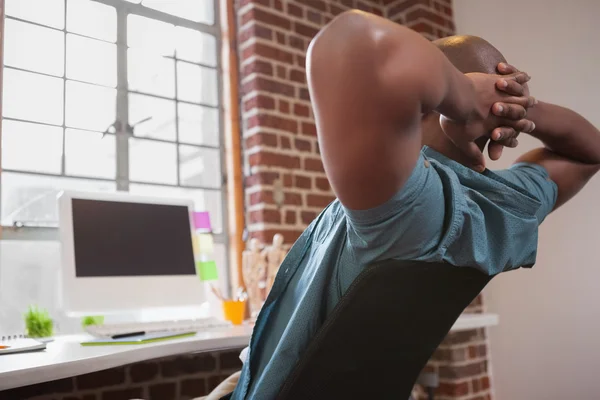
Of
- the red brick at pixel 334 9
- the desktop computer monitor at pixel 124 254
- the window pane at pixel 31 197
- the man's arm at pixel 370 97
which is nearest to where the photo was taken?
the man's arm at pixel 370 97

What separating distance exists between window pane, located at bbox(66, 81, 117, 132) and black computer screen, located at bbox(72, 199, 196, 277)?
2.07 feet

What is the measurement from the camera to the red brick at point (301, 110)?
276 cm

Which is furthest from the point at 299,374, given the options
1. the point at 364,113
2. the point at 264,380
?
the point at 364,113

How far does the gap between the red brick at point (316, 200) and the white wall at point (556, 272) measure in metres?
0.88

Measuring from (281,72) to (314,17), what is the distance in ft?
1.40

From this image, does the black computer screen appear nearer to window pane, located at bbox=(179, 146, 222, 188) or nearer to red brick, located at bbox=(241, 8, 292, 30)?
window pane, located at bbox=(179, 146, 222, 188)

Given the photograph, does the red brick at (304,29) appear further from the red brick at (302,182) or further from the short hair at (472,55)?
the short hair at (472,55)

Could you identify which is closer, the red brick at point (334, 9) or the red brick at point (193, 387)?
the red brick at point (193, 387)

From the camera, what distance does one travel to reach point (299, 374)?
0.69 meters

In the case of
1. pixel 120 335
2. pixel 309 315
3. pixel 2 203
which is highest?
pixel 2 203

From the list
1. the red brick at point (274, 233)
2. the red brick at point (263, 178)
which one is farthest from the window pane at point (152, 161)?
the red brick at point (274, 233)

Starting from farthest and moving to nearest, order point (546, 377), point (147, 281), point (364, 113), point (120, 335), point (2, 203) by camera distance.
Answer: point (546, 377)
point (2, 203)
point (147, 281)
point (120, 335)
point (364, 113)

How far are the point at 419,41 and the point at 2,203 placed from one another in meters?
1.98

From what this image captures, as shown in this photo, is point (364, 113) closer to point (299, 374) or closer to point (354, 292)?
point (354, 292)
